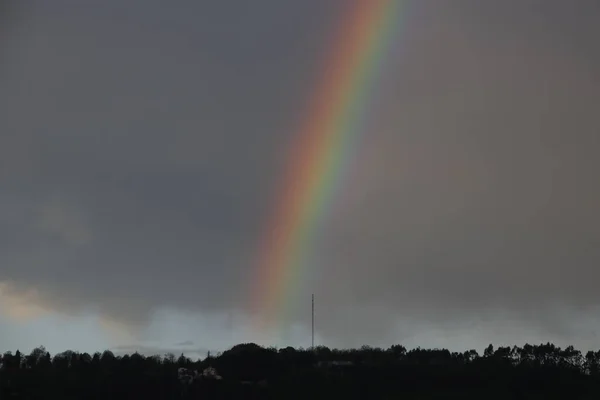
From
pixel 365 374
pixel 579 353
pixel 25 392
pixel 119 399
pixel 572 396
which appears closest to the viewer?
pixel 25 392

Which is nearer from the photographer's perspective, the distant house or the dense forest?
the dense forest

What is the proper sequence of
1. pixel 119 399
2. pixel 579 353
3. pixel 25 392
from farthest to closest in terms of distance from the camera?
pixel 579 353
pixel 119 399
pixel 25 392

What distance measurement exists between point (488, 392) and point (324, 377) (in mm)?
19881

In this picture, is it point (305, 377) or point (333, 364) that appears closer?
point (305, 377)

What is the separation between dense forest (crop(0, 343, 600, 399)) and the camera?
77375 millimetres

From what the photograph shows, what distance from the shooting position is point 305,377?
88.1 metres

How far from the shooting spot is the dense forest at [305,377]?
7738cm

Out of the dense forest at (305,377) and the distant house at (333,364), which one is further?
the distant house at (333,364)

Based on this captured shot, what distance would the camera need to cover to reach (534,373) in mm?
89250

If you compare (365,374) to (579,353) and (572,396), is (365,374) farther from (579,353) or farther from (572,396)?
(579,353)

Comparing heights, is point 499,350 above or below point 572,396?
above

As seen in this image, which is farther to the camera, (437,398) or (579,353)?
(579,353)

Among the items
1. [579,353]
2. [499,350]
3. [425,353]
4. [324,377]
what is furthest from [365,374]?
[579,353]

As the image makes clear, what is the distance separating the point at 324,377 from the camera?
293 ft
